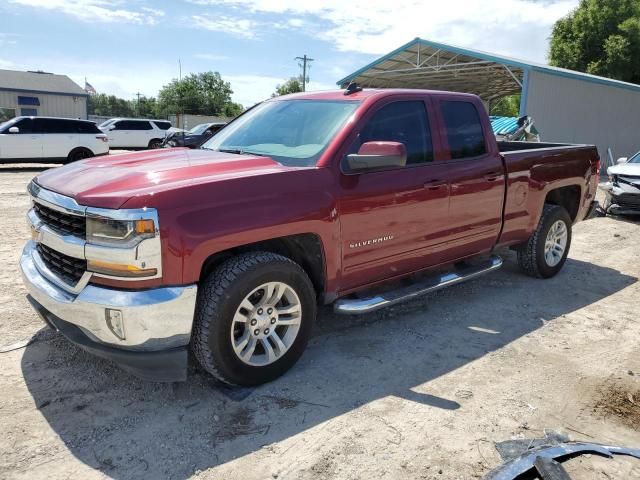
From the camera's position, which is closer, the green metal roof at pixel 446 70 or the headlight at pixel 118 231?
the headlight at pixel 118 231

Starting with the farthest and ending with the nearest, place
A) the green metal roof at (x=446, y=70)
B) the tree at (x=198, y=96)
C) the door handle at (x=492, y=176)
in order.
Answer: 1. the tree at (x=198, y=96)
2. the green metal roof at (x=446, y=70)
3. the door handle at (x=492, y=176)

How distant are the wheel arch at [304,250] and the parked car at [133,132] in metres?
23.2

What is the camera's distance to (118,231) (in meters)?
2.84

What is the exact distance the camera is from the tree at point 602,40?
2950 centimetres

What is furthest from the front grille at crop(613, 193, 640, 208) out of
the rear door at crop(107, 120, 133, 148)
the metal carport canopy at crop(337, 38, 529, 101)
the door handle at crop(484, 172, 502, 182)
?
the rear door at crop(107, 120, 133, 148)

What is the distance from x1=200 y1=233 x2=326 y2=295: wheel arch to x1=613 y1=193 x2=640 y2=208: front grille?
8.57 m

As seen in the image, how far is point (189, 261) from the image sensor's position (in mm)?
2926

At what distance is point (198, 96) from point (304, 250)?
240 ft

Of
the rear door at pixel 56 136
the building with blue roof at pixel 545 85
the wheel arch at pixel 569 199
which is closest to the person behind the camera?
the wheel arch at pixel 569 199

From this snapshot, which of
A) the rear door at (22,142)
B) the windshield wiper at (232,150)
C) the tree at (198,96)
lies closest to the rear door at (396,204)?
the windshield wiper at (232,150)

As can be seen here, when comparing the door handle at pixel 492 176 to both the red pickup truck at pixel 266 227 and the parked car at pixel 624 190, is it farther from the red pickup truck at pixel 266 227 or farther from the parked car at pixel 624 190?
the parked car at pixel 624 190

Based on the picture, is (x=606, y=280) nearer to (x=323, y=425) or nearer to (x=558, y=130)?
(x=323, y=425)

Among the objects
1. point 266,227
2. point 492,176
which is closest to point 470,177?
point 492,176

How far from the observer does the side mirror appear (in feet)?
11.5
